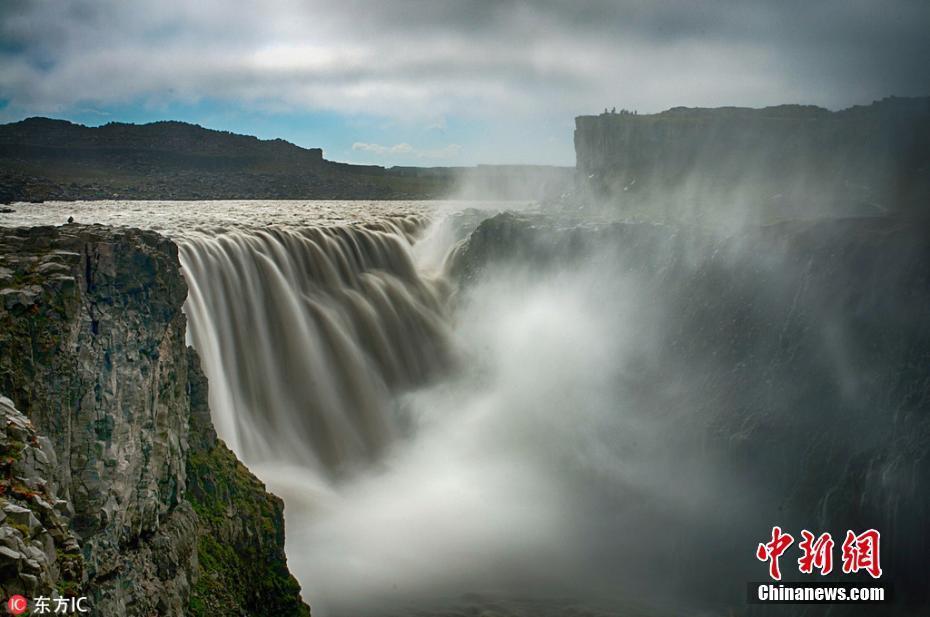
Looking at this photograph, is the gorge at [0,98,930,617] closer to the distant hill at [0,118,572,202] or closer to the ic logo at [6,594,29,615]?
the ic logo at [6,594,29,615]

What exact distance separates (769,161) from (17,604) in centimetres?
2796

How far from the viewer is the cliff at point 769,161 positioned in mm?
22016

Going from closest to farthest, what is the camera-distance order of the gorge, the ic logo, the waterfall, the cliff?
1. the ic logo
2. the gorge
3. the waterfall
4. the cliff

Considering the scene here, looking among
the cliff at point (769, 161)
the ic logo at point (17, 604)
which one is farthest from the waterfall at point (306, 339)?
the ic logo at point (17, 604)

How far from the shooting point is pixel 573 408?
64.8 feet

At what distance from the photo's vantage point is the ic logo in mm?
4730

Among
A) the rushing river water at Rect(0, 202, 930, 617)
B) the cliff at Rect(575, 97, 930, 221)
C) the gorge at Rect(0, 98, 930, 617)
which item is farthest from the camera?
the cliff at Rect(575, 97, 930, 221)

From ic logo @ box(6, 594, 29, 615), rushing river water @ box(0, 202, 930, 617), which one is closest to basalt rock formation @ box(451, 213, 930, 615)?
rushing river water @ box(0, 202, 930, 617)

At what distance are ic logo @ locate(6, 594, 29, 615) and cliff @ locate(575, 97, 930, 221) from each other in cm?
1909

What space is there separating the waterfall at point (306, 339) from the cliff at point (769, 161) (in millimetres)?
10201

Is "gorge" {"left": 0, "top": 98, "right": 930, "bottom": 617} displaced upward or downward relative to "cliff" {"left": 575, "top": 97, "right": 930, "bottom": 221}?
downward

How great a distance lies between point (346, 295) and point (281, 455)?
282 inches

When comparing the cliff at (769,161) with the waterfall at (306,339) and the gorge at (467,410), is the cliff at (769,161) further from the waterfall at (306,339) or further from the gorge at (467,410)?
the waterfall at (306,339)

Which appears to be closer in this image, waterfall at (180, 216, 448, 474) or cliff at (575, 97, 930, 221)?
waterfall at (180, 216, 448, 474)
